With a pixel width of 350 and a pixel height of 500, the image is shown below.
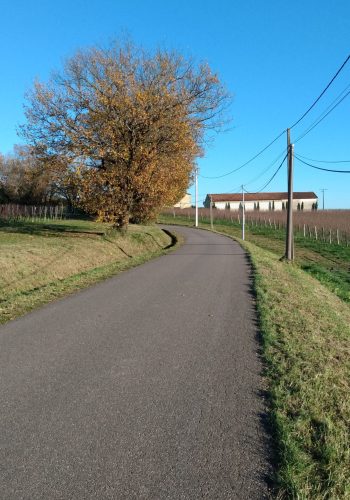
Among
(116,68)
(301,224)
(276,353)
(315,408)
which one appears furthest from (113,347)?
(301,224)

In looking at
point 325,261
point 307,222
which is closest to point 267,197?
point 307,222

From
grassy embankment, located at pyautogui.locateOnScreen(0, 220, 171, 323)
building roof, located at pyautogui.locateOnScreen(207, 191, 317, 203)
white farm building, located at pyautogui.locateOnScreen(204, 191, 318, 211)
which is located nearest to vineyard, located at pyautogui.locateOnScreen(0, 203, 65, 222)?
grassy embankment, located at pyautogui.locateOnScreen(0, 220, 171, 323)

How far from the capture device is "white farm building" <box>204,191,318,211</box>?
4892 inches

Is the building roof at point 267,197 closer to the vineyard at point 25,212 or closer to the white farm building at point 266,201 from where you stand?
the white farm building at point 266,201

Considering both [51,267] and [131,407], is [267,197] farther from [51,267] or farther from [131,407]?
[131,407]

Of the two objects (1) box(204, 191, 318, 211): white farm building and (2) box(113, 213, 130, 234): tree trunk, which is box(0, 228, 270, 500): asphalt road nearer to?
(2) box(113, 213, 130, 234): tree trunk

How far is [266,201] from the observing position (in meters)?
128

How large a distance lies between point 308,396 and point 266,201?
126m

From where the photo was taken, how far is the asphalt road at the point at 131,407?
3190mm

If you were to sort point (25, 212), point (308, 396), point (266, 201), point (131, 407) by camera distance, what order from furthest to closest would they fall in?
point (266, 201) → point (25, 212) → point (308, 396) → point (131, 407)

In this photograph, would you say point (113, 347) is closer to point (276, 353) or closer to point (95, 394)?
point (95, 394)

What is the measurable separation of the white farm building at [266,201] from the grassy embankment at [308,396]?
114901 millimetres

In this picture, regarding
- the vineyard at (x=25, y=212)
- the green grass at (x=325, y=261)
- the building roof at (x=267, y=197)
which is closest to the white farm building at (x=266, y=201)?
the building roof at (x=267, y=197)

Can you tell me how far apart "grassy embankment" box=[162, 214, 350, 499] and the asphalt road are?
0.21 meters
